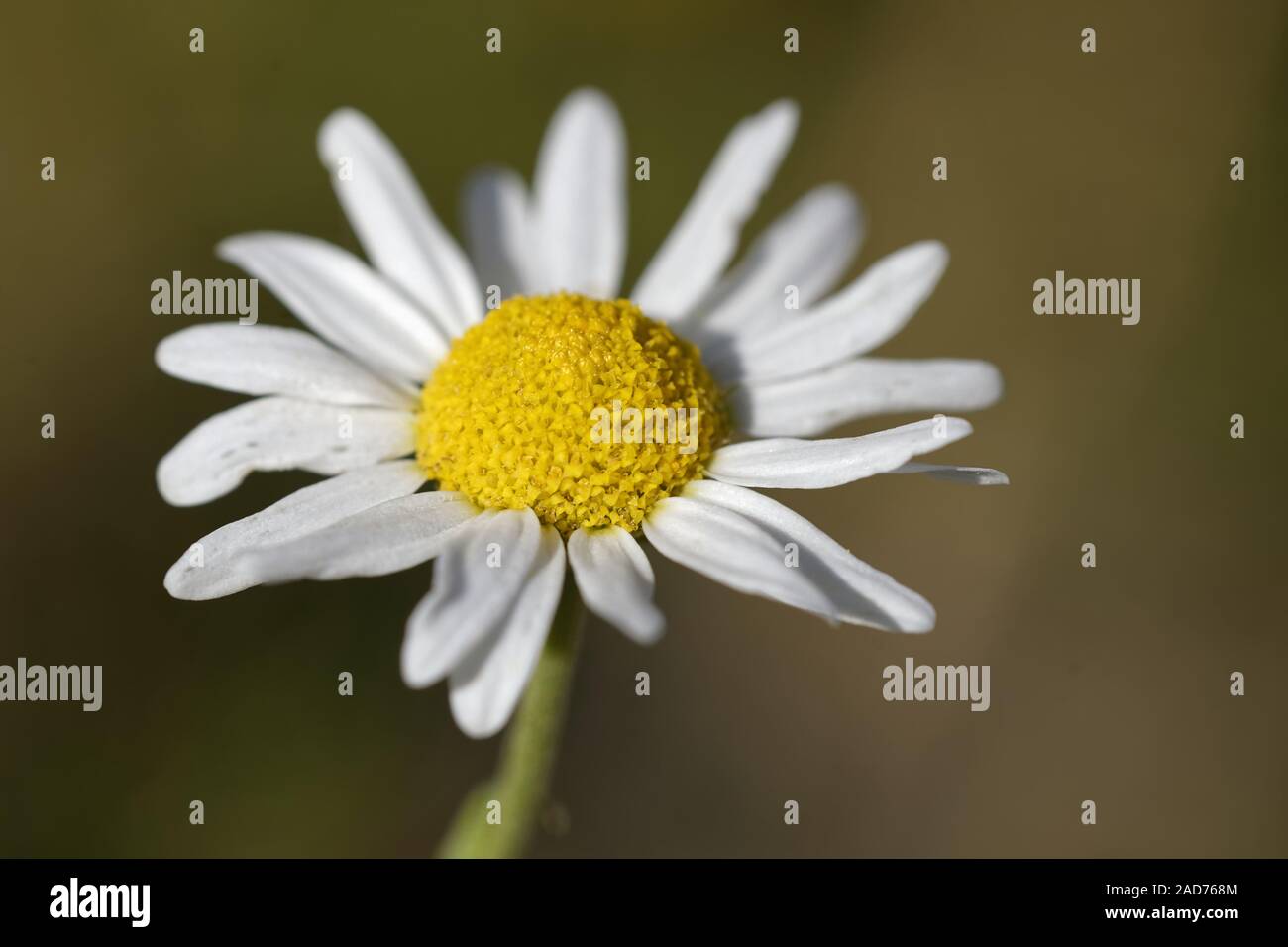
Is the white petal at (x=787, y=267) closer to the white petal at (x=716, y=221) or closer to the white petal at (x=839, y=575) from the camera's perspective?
the white petal at (x=716, y=221)

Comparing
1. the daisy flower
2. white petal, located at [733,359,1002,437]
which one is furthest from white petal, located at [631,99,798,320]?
white petal, located at [733,359,1002,437]

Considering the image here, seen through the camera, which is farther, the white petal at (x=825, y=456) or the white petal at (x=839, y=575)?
the white petal at (x=825, y=456)

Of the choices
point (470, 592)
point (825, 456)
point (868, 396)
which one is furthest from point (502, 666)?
point (868, 396)

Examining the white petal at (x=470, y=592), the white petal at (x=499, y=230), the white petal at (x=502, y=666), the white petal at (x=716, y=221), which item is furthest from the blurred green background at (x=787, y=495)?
the white petal at (x=502, y=666)

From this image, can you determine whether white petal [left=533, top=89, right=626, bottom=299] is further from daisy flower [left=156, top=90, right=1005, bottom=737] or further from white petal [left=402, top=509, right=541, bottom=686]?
white petal [left=402, top=509, right=541, bottom=686]

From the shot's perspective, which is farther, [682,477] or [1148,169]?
[1148,169]
